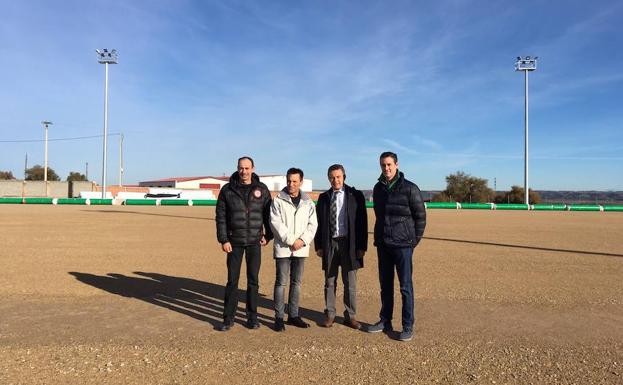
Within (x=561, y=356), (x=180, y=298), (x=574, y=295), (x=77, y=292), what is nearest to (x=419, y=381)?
(x=561, y=356)

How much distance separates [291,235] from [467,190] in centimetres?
6537

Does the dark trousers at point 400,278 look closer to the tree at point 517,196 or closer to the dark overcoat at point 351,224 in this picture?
the dark overcoat at point 351,224

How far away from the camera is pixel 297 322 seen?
4684 mm

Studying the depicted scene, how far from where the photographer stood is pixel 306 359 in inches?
148

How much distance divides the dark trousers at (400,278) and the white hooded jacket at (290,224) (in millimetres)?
826

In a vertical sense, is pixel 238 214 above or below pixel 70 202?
A: above

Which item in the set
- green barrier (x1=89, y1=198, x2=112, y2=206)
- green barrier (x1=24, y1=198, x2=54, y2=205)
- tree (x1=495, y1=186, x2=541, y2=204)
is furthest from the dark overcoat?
tree (x1=495, y1=186, x2=541, y2=204)

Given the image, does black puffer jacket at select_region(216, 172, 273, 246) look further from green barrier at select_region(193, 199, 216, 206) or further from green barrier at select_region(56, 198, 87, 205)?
green barrier at select_region(56, 198, 87, 205)

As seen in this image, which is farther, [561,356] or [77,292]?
[77,292]

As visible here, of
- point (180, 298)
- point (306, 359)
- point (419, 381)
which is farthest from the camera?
point (180, 298)

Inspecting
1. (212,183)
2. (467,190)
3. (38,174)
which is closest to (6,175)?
(38,174)

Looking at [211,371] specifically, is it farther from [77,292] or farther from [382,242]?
[77,292]

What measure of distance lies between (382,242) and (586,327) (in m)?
2.48

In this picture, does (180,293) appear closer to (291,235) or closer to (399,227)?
(291,235)
